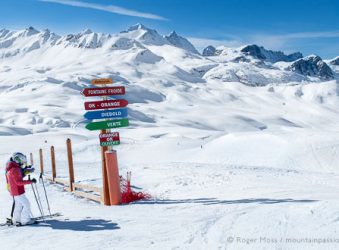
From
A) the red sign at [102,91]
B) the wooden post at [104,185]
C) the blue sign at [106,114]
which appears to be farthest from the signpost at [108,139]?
the red sign at [102,91]

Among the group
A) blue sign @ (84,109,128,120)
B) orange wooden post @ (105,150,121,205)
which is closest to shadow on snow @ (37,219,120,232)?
orange wooden post @ (105,150,121,205)

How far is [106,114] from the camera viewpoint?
1195 centimetres

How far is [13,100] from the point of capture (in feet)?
475

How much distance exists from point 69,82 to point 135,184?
538 ft

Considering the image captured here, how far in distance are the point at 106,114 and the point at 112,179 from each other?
5.78ft

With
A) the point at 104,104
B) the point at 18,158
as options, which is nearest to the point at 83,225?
the point at 18,158

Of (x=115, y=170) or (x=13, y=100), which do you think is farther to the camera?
(x=13, y=100)

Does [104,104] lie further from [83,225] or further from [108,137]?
[83,225]

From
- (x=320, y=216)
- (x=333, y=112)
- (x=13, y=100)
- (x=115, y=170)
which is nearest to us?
(x=320, y=216)

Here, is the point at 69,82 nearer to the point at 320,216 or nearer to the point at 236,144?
the point at 236,144

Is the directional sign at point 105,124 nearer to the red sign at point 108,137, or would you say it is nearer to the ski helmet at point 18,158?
the red sign at point 108,137

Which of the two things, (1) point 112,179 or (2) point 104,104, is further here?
(2) point 104,104

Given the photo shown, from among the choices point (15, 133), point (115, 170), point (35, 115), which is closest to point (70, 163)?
point (115, 170)

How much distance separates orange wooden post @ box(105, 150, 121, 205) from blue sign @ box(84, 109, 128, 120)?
0.99 m
